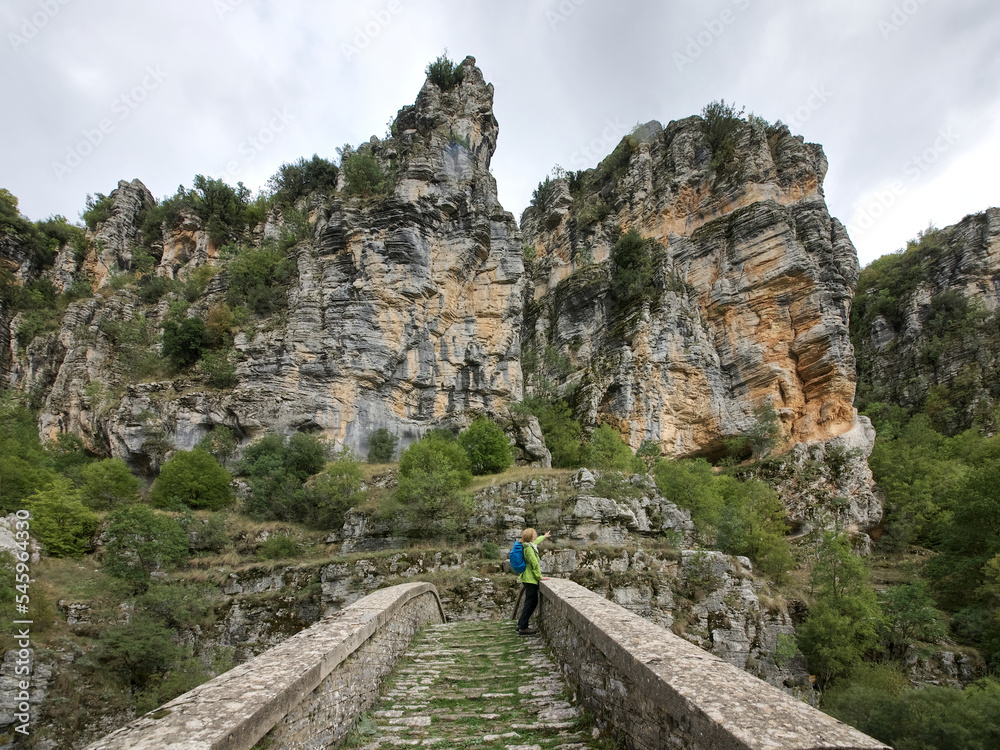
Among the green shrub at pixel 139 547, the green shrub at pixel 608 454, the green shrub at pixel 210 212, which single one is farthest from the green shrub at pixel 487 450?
the green shrub at pixel 210 212

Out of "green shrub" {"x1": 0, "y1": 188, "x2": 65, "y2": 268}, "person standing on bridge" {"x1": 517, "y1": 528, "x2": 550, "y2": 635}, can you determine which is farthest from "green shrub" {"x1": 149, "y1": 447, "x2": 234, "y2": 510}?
"green shrub" {"x1": 0, "y1": 188, "x2": 65, "y2": 268}

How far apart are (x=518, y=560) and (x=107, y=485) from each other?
25363 millimetres

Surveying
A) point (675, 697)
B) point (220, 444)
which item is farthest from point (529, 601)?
point (220, 444)

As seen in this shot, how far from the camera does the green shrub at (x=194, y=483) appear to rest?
896 inches

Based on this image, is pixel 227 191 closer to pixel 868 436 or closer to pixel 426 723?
pixel 426 723

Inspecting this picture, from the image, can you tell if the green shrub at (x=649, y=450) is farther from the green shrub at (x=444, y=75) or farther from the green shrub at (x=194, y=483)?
the green shrub at (x=444, y=75)

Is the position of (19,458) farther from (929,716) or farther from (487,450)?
(929,716)

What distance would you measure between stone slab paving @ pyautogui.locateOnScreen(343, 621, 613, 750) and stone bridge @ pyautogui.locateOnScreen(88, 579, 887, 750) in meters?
0.02

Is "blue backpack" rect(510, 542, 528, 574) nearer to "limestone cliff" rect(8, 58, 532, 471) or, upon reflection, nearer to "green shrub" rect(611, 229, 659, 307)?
"limestone cliff" rect(8, 58, 532, 471)

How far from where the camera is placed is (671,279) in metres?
38.6

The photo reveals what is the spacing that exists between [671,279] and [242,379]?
33395 mm

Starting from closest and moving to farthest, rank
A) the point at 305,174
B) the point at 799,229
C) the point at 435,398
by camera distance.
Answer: the point at 435,398 < the point at 799,229 < the point at 305,174

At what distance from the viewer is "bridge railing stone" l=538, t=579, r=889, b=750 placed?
2.38m

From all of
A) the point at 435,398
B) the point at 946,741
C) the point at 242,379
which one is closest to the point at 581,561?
the point at 946,741
